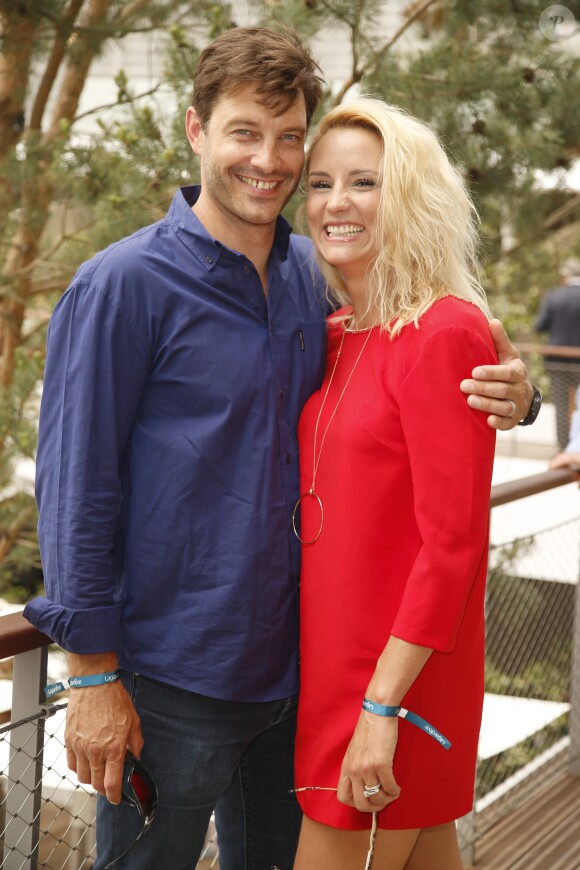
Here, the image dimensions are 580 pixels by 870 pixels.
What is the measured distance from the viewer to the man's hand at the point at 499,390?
5.33 ft

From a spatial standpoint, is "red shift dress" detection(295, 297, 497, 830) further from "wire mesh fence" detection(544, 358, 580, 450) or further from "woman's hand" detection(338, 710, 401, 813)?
"wire mesh fence" detection(544, 358, 580, 450)

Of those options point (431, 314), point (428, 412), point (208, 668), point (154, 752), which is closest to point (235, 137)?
point (431, 314)

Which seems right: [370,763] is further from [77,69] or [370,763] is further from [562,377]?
[562,377]

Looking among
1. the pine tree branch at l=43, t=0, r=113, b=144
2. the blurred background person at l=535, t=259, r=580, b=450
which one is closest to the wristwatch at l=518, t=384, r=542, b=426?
the pine tree branch at l=43, t=0, r=113, b=144

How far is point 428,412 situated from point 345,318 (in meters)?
0.41

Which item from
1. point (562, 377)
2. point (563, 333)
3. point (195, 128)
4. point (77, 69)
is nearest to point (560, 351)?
point (562, 377)

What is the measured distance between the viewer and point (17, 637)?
5.53ft

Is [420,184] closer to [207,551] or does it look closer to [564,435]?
[207,551]

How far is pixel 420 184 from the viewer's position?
1758 millimetres

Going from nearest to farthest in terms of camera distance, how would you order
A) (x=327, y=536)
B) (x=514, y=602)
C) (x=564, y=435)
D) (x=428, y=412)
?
(x=428, y=412) < (x=327, y=536) < (x=514, y=602) < (x=564, y=435)

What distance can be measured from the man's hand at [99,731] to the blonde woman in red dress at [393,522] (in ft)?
1.03

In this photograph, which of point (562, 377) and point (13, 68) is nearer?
point (13, 68)

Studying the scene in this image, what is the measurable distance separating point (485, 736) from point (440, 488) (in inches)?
161

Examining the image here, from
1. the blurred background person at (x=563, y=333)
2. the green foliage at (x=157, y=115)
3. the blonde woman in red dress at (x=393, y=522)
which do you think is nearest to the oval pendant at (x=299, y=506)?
the blonde woman in red dress at (x=393, y=522)
